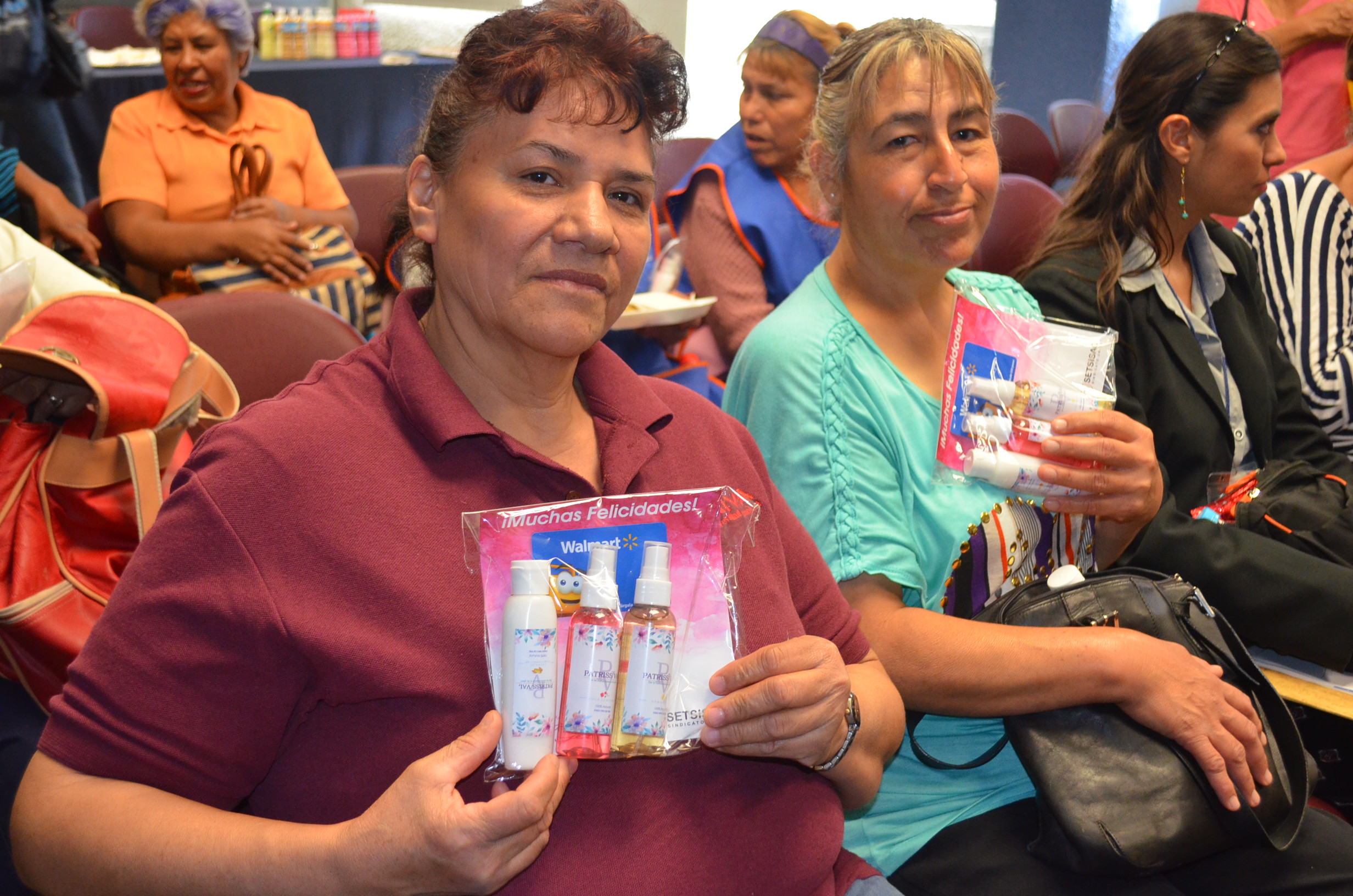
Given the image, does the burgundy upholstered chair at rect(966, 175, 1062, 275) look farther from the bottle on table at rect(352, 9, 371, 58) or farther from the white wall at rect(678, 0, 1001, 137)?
the white wall at rect(678, 0, 1001, 137)

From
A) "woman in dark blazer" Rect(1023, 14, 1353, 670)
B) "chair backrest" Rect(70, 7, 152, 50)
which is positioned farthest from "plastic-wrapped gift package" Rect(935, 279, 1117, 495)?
"chair backrest" Rect(70, 7, 152, 50)

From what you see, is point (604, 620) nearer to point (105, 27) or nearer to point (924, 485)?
point (924, 485)

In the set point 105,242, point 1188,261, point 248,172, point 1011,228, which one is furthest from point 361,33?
point 1188,261

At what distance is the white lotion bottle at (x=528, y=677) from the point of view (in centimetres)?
92

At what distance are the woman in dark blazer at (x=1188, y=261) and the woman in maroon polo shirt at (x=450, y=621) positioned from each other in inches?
43.7

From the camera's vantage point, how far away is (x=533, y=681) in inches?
36.1

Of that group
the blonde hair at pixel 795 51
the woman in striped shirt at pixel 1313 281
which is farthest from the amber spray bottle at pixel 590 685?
the blonde hair at pixel 795 51

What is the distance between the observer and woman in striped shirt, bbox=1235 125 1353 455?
2.45 m

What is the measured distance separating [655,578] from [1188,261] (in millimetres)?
1882

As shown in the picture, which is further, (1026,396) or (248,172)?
(248,172)

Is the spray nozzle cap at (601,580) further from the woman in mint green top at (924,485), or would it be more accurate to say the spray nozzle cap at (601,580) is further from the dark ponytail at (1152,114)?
the dark ponytail at (1152,114)

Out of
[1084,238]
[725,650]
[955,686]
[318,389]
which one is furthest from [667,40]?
[1084,238]

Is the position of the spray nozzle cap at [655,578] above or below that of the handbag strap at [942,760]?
above

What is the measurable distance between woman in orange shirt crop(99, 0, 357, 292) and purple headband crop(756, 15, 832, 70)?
5.21ft
